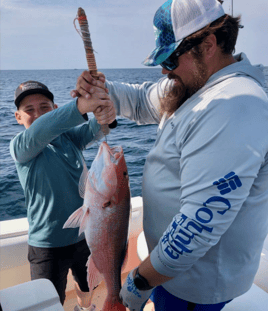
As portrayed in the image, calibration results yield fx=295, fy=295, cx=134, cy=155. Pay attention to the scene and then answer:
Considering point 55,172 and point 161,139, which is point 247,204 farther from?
point 55,172

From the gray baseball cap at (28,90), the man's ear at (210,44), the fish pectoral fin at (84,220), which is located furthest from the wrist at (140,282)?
the gray baseball cap at (28,90)

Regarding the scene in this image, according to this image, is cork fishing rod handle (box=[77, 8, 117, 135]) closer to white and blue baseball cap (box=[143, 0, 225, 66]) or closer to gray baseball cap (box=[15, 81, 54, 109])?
→ white and blue baseball cap (box=[143, 0, 225, 66])

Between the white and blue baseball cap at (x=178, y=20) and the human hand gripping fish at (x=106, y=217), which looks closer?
the white and blue baseball cap at (x=178, y=20)

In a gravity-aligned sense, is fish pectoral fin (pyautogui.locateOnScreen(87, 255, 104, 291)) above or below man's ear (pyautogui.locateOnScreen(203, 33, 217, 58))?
below

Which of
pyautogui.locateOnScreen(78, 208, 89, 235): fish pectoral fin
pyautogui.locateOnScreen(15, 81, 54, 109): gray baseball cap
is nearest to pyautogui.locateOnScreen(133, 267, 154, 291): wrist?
pyautogui.locateOnScreen(78, 208, 89, 235): fish pectoral fin

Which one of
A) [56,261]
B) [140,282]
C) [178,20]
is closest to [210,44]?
[178,20]

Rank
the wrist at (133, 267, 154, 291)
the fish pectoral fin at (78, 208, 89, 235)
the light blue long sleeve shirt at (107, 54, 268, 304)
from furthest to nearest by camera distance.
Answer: the fish pectoral fin at (78, 208, 89, 235) < the wrist at (133, 267, 154, 291) < the light blue long sleeve shirt at (107, 54, 268, 304)

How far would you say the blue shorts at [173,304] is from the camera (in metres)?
1.52

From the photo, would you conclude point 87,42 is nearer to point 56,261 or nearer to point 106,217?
point 106,217

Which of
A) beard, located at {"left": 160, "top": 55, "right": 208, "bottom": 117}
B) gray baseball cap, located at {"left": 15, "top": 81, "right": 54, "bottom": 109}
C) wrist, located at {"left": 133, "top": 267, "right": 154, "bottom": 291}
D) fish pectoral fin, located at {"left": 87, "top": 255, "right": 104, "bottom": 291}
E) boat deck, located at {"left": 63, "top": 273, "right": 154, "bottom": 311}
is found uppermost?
beard, located at {"left": 160, "top": 55, "right": 208, "bottom": 117}

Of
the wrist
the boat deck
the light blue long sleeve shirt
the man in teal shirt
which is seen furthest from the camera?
the boat deck

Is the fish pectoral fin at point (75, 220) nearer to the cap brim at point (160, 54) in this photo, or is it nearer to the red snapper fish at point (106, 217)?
the red snapper fish at point (106, 217)

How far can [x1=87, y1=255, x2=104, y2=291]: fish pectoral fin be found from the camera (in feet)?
5.14

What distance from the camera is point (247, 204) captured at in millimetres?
1321
